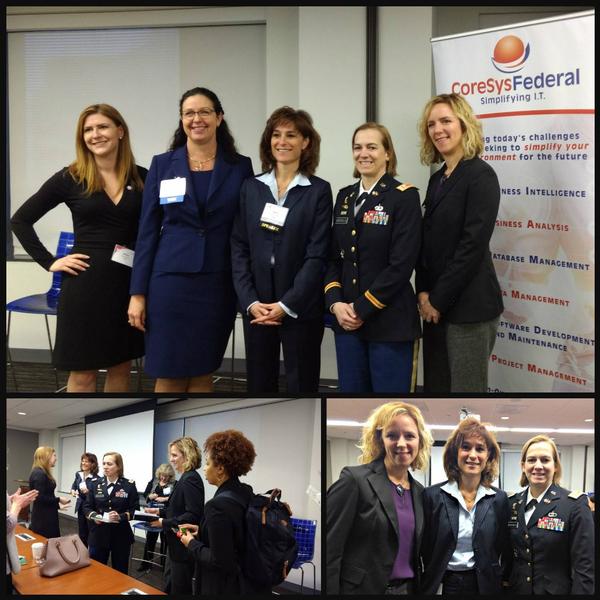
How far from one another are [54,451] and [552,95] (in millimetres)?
2800

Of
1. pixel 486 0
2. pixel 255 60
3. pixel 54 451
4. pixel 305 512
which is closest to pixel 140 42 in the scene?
pixel 255 60

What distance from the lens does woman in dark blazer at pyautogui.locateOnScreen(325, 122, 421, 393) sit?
2.63 m

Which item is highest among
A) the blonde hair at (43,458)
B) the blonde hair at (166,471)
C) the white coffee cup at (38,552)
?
the blonde hair at (43,458)

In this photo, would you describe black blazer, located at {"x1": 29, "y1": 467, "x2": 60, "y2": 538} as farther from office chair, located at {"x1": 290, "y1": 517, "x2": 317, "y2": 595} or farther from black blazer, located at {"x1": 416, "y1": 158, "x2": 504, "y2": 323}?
black blazer, located at {"x1": 416, "y1": 158, "x2": 504, "y2": 323}

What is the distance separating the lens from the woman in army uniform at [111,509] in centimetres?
230

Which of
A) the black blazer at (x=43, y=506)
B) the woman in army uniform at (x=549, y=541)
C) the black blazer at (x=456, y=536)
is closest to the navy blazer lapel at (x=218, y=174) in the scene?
the black blazer at (x=43, y=506)

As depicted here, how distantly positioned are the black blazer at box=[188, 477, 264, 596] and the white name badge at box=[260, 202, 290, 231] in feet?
3.37

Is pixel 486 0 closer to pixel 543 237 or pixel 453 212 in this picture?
pixel 453 212

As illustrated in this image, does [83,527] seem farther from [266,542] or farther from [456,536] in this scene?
[456,536]

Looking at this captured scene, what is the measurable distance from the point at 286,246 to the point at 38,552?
144 centimetres

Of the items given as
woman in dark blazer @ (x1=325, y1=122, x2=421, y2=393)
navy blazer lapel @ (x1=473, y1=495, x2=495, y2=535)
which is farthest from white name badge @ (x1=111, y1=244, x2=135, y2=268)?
navy blazer lapel @ (x1=473, y1=495, x2=495, y2=535)

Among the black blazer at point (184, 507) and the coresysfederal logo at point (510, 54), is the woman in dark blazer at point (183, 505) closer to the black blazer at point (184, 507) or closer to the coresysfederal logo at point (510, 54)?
the black blazer at point (184, 507)

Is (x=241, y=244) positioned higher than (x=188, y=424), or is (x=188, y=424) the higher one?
(x=241, y=244)

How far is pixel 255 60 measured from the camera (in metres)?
4.77
